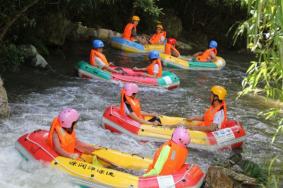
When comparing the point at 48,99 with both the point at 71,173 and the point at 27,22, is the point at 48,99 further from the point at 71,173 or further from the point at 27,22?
the point at 71,173

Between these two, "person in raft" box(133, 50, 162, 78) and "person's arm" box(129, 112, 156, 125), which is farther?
"person in raft" box(133, 50, 162, 78)

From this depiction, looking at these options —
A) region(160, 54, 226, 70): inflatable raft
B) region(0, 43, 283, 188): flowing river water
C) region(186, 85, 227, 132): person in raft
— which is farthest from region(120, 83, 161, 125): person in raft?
region(160, 54, 226, 70): inflatable raft

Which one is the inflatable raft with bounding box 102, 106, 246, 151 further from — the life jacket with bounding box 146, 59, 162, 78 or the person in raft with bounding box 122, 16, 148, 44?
the person in raft with bounding box 122, 16, 148, 44

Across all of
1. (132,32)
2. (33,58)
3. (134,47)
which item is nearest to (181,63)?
(134,47)

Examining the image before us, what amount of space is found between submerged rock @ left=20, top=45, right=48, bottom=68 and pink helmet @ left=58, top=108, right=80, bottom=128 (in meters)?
7.00

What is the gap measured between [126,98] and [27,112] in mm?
2199

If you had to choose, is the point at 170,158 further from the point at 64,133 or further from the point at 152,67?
the point at 152,67

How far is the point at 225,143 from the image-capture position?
8078 millimetres

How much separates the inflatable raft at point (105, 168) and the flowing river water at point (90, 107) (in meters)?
0.16

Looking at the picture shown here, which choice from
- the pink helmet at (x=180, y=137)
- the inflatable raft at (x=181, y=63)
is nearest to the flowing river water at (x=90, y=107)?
the inflatable raft at (x=181, y=63)

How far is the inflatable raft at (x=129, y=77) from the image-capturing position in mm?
11914

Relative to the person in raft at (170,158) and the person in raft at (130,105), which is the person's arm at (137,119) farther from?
the person in raft at (170,158)

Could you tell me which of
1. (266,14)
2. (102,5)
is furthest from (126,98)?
(102,5)

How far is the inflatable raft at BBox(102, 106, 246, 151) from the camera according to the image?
26.2 feet
